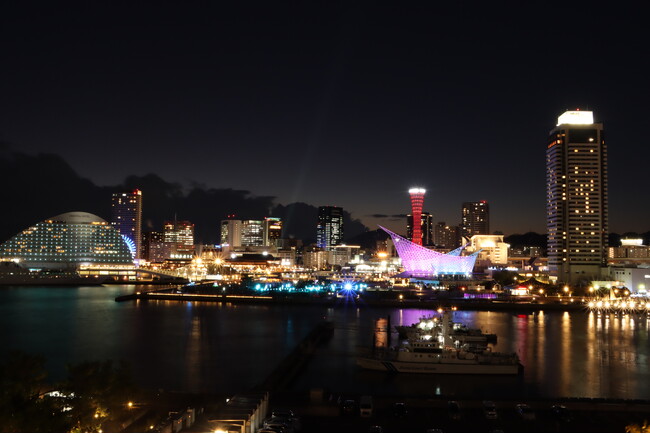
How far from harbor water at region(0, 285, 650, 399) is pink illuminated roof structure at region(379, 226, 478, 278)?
35.9 ft

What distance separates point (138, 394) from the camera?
264 inches

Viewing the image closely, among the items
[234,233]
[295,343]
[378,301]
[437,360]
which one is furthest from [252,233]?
[437,360]

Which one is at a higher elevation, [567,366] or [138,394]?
[138,394]

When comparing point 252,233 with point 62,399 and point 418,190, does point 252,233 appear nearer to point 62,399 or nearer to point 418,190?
point 418,190

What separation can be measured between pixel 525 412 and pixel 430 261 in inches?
1101

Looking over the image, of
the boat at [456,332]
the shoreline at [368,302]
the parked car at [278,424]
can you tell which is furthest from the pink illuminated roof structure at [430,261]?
the parked car at [278,424]

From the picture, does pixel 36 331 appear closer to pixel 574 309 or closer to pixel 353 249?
pixel 574 309

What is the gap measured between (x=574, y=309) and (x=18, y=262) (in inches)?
1487

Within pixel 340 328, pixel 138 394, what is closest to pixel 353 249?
pixel 340 328

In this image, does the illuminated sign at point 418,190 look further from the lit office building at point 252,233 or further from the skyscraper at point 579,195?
the lit office building at point 252,233

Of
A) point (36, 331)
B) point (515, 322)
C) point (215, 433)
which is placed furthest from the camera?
point (515, 322)

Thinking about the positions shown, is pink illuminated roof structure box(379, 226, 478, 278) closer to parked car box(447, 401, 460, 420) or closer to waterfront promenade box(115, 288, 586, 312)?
waterfront promenade box(115, 288, 586, 312)

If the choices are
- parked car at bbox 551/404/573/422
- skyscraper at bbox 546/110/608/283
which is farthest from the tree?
skyscraper at bbox 546/110/608/283

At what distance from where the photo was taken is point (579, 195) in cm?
3500
